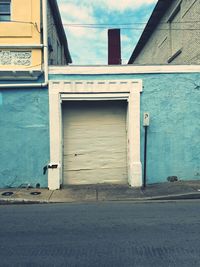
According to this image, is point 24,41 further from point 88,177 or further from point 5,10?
point 88,177

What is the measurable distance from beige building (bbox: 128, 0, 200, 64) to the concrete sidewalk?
5.06m

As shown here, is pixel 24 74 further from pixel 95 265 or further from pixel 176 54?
pixel 95 265

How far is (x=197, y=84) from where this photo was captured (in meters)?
11.5

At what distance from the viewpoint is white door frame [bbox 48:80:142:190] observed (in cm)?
1128

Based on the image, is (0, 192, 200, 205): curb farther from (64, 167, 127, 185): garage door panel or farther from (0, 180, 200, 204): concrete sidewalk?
(64, 167, 127, 185): garage door panel

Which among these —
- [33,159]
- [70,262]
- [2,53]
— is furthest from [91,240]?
[2,53]

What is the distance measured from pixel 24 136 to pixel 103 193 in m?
3.24

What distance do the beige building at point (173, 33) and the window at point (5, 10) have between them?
6669 mm

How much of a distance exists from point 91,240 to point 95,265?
109 centimetres

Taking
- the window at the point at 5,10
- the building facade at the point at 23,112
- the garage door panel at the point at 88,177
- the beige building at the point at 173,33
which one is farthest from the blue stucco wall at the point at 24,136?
the beige building at the point at 173,33

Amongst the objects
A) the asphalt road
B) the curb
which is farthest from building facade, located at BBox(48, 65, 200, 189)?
the asphalt road

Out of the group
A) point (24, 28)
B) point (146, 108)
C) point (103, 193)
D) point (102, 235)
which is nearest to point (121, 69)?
point (146, 108)

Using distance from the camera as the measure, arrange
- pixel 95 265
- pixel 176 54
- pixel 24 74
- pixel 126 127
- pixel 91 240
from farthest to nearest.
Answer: pixel 176 54 → pixel 126 127 → pixel 24 74 → pixel 91 240 → pixel 95 265

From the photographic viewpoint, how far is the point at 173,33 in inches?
627
